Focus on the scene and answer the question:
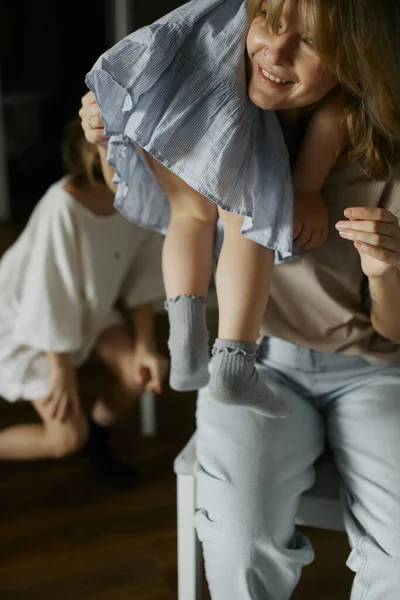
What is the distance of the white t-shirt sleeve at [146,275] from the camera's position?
4.30ft

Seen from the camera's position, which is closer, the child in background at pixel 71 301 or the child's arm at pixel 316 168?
Result: the child's arm at pixel 316 168

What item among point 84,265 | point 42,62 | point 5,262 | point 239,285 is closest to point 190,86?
point 239,285

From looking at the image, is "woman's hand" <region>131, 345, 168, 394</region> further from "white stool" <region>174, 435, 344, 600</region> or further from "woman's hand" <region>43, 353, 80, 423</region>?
"white stool" <region>174, 435, 344, 600</region>

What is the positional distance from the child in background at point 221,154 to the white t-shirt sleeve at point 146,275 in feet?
1.46

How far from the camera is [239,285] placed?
79 cm

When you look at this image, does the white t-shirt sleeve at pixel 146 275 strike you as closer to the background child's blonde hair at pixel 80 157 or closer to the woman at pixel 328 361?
the background child's blonde hair at pixel 80 157

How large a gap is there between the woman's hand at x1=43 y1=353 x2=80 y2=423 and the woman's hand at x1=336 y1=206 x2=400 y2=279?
589mm

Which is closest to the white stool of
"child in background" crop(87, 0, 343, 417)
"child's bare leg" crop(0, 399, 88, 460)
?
"child in background" crop(87, 0, 343, 417)

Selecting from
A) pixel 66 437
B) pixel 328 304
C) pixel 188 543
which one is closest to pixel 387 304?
pixel 328 304

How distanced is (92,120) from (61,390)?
1.69 ft

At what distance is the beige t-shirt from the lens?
34.6 inches

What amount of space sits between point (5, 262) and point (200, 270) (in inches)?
20.8

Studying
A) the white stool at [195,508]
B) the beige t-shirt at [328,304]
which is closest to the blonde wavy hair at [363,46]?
the beige t-shirt at [328,304]

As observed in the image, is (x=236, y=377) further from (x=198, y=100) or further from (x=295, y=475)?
(x=198, y=100)
